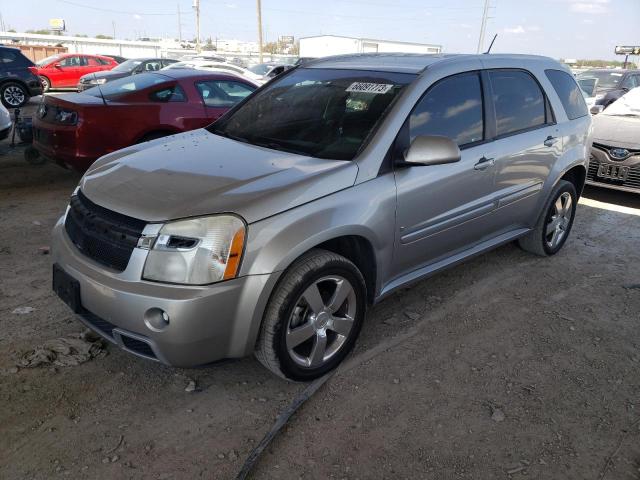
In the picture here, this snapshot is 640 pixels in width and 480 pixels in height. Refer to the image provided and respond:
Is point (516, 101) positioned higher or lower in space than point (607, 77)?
higher

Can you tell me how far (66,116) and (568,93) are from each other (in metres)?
5.05

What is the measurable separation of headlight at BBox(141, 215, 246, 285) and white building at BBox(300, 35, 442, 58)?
47.7m

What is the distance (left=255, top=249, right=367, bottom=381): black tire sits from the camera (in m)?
2.58

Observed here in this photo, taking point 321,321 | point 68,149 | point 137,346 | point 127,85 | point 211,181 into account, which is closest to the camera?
point 137,346

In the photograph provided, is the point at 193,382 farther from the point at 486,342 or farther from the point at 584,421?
the point at 584,421

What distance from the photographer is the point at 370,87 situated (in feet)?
11.0

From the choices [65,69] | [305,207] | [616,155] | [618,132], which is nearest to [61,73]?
[65,69]

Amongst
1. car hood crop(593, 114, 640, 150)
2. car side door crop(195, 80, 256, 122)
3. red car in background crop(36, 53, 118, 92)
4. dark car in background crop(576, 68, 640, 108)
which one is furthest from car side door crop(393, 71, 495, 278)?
red car in background crop(36, 53, 118, 92)

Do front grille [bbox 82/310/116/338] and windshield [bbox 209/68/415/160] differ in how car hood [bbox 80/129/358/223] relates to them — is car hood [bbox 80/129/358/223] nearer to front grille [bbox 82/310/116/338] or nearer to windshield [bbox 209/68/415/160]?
windshield [bbox 209/68/415/160]

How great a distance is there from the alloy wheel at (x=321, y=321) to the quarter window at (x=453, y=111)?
1.04 m

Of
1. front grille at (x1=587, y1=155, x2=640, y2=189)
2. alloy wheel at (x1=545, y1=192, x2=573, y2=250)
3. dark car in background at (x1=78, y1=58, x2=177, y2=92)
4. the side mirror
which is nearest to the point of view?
the side mirror

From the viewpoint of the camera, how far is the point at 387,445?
96.8 inches

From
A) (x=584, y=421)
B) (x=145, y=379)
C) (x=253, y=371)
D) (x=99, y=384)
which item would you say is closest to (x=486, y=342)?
(x=584, y=421)

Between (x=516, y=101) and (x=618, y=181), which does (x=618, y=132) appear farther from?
(x=516, y=101)
